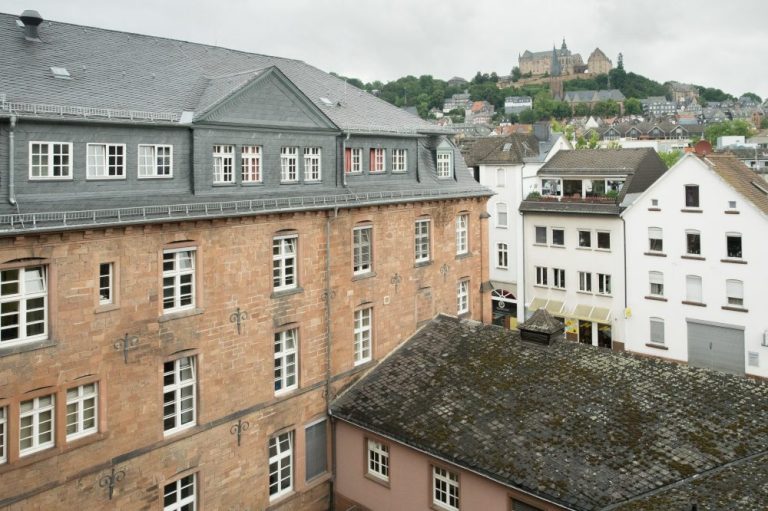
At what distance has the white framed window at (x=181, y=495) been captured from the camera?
66.2 feet

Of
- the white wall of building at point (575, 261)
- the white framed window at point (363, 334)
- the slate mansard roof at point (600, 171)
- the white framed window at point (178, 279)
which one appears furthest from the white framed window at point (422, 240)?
the white wall of building at point (575, 261)

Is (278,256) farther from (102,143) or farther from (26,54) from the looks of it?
(26,54)

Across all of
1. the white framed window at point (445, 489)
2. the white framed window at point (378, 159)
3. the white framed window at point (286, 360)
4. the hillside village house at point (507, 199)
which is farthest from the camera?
the hillside village house at point (507, 199)

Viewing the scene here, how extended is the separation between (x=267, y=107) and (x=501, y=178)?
32.4m

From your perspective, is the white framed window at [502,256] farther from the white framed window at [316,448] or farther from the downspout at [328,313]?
Answer: the white framed window at [316,448]

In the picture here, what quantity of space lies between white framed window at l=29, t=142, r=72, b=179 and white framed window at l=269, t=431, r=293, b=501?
11429 millimetres

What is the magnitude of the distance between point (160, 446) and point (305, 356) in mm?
6287

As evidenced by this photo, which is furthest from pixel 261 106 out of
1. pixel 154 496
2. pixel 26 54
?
pixel 154 496

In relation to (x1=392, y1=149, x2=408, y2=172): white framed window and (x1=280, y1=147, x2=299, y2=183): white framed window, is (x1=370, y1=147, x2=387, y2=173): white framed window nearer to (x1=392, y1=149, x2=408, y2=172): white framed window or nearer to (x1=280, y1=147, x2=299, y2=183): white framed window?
(x1=392, y1=149, x2=408, y2=172): white framed window

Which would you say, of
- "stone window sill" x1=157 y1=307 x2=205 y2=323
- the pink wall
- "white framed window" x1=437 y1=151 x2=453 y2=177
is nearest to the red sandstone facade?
"stone window sill" x1=157 y1=307 x2=205 y2=323

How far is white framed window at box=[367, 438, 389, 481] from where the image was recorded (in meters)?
23.7

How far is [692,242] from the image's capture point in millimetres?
41500

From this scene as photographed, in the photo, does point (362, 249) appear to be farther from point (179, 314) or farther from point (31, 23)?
point (31, 23)

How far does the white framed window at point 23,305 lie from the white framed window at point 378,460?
474 inches
